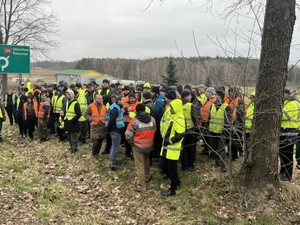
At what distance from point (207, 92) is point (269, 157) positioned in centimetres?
260

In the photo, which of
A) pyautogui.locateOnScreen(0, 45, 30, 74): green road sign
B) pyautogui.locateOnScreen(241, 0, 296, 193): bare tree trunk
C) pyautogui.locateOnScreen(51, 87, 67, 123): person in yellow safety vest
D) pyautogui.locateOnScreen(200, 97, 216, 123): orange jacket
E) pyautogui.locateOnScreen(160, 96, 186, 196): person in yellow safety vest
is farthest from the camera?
pyautogui.locateOnScreen(0, 45, 30, 74): green road sign

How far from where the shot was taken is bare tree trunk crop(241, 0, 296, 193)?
573 centimetres

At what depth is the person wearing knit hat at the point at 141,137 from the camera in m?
7.21

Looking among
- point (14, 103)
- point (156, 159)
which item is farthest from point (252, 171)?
point (14, 103)

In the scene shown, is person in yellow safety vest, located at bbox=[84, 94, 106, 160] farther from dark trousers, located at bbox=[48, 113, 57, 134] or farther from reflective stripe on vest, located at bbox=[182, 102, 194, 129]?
dark trousers, located at bbox=[48, 113, 57, 134]

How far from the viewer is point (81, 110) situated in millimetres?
11406

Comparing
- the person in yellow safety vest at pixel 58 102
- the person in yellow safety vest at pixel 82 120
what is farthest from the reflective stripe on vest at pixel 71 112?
the person in yellow safety vest at pixel 58 102

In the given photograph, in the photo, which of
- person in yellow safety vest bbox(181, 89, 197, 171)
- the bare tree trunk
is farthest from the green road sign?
the bare tree trunk

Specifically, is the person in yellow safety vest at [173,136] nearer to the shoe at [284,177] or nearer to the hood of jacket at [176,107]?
the hood of jacket at [176,107]

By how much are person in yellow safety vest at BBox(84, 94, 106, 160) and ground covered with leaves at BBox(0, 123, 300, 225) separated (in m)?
0.76

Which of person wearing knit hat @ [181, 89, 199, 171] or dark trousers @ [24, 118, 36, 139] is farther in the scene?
dark trousers @ [24, 118, 36, 139]

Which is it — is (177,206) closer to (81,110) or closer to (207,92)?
(207,92)

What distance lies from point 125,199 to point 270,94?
4167mm

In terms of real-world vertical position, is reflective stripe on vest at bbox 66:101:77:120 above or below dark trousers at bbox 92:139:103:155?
above
